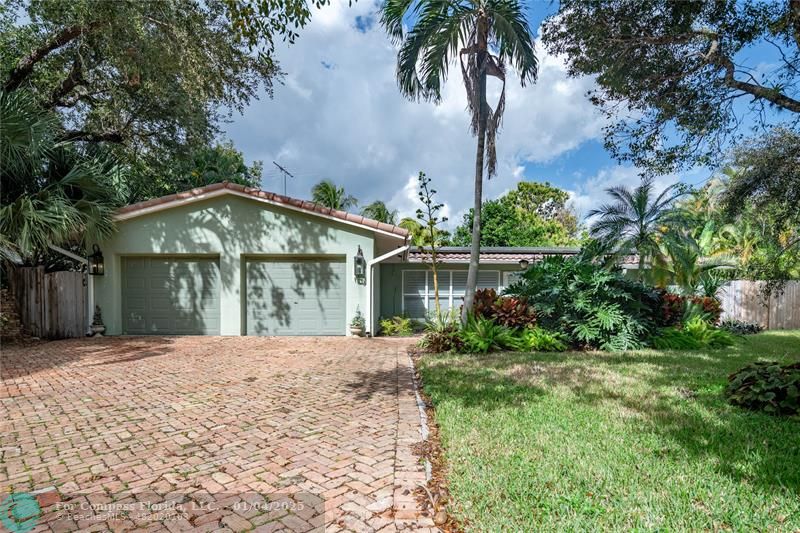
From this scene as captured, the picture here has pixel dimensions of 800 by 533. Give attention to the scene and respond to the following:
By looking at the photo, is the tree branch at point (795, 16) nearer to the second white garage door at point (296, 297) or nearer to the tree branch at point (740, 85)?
the tree branch at point (740, 85)

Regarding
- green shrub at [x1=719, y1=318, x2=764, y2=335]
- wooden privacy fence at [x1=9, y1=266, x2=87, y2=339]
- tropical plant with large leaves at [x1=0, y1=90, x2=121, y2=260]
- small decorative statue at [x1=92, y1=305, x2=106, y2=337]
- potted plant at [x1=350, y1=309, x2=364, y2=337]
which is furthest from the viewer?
green shrub at [x1=719, y1=318, x2=764, y2=335]

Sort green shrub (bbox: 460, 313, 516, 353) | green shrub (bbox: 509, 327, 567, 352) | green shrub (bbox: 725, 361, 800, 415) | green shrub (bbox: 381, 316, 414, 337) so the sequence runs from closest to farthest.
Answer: green shrub (bbox: 725, 361, 800, 415), green shrub (bbox: 460, 313, 516, 353), green shrub (bbox: 509, 327, 567, 352), green shrub (bbox: 381, 316, 414, 337)

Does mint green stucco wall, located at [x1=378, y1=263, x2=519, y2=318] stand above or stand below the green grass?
above

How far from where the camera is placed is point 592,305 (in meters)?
9.72

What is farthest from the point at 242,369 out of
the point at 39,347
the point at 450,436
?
the point at 39,347

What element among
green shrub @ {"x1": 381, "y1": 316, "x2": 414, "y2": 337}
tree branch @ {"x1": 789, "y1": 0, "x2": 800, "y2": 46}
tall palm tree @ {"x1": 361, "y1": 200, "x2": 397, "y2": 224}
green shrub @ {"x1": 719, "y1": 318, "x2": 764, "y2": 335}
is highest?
tall palm tree @ {"x1": 361, "y1": 200, "x2": 397, "y2": 224}

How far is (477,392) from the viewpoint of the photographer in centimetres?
566

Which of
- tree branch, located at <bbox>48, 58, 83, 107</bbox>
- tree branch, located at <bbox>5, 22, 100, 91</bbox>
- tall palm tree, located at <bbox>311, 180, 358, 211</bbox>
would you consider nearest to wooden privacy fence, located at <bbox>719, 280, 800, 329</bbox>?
tall palm tree, located at <bbox>311, 180, 358, 211</bbox>

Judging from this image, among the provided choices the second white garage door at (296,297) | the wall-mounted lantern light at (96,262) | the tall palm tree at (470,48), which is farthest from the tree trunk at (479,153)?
the wall-mounted lantern light at (96,262)

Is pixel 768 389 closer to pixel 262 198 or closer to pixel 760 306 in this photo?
pixel 262 198

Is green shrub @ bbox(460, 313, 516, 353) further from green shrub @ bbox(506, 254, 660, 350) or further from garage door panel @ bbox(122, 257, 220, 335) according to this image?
garage door panel @ bbox(122, 257, 220, 335)

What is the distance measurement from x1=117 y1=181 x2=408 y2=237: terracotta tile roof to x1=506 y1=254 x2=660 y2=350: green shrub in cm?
403

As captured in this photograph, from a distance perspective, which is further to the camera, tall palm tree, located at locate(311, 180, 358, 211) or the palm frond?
tall palm tree, located at locate(311, 180, 358, 211)

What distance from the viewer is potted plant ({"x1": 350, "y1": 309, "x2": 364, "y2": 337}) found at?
11.2 m
